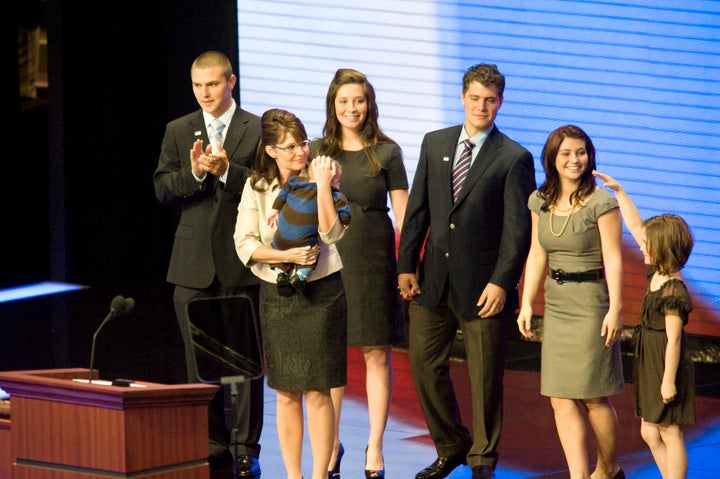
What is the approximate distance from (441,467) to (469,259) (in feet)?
2.86

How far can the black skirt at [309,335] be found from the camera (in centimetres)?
425

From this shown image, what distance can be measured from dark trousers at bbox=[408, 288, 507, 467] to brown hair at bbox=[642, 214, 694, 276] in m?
0.80

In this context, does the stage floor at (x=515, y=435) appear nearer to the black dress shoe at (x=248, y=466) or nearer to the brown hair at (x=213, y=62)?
the black dress shoe at (x=248, y=466)

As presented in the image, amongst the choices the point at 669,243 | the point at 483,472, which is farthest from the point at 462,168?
the point at 483,472

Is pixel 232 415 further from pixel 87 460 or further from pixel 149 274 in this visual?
pixel 149 274

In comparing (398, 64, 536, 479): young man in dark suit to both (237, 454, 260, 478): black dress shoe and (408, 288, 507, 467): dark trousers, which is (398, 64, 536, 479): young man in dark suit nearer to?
(408, 288, 507, 467): dark trousers

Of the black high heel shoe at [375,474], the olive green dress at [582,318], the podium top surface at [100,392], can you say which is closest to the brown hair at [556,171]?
the olive green dress at [582,318]

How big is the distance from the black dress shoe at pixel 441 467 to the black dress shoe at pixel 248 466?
67 cm

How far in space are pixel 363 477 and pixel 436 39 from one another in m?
3.99

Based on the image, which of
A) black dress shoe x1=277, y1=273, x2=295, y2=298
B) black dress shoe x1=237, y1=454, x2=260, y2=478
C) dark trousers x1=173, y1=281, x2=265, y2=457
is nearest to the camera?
black dress shoe x1=277, y1=273, x2=295, y2=298

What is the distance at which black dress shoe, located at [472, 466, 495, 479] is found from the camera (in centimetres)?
477

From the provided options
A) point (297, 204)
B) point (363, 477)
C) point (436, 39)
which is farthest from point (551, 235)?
point (436, 39)

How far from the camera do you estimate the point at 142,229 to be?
A: 1214cm

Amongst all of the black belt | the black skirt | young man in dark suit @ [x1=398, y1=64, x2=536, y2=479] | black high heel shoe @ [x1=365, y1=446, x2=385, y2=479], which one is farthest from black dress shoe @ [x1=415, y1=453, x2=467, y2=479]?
the black belt
